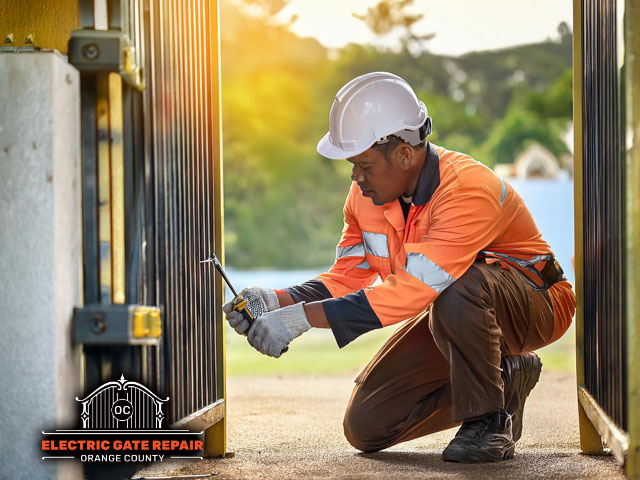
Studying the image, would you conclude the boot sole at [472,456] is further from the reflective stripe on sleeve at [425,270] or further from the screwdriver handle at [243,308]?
the screwdriver handle at [243,308]

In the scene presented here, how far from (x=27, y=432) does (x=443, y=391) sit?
5.46 feet

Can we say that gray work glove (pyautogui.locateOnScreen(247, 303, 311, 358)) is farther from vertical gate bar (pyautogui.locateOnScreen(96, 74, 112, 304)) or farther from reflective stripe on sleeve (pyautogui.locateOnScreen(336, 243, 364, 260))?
A: vertical gate bar (pyautogui.locateOnScreen(96, 74, 112, 304))

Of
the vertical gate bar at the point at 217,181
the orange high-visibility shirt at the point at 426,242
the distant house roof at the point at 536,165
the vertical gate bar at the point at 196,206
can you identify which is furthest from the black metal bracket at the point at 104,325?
the distant house roof at the point at 536,165

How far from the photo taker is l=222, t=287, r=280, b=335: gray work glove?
2754 mm

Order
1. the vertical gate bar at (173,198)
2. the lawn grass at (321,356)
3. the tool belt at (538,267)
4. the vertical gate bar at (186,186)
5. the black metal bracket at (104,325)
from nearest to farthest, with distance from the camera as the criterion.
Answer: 1. the black metal bracket at (104,325)
2. the vertical gate bar at (173,198)
3. the vertical gate bar at (186,186)
4. the tool belt at (538,267)
5. the lawn grass at (321,356)

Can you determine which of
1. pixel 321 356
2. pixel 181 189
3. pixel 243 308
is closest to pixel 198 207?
pixel 181 189

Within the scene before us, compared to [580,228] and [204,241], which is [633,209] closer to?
[580,228]

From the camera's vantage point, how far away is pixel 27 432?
1.90 metres

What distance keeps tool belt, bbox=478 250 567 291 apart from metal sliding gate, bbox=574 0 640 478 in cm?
12

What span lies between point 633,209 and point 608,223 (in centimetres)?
47

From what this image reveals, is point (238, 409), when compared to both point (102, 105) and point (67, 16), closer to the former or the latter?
point (67, 16)

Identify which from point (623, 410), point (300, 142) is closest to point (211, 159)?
point (623, 410)

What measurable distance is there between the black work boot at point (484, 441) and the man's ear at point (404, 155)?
88cm

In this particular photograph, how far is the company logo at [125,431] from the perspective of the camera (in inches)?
79.7
